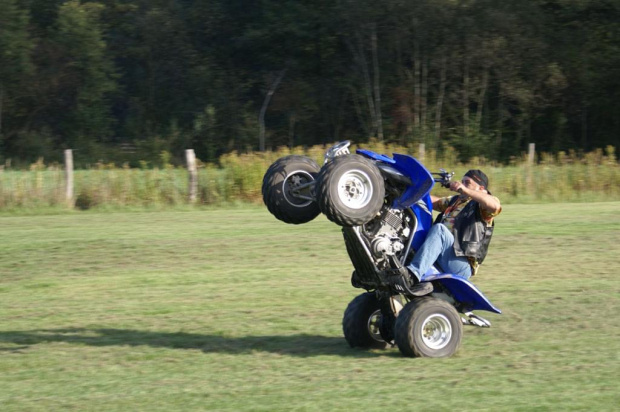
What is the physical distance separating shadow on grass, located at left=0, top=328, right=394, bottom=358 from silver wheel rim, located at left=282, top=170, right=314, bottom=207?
1.45 m

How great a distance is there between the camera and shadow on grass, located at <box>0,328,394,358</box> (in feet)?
28.6

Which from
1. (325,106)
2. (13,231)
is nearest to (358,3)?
(325,106)

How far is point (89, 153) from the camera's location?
44.2 metres

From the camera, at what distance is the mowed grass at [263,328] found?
698 centimetres

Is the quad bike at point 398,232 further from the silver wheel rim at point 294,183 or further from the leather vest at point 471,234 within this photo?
the leather vest at point 471,234

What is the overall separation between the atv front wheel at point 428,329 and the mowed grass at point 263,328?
4.8 inches

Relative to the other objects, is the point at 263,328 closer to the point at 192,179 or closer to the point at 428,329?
the point at 428,329

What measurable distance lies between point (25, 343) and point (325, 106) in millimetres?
37285

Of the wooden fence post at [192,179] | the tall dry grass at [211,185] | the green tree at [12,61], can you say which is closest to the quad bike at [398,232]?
the tall dry grass at [211,185]

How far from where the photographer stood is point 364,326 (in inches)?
341

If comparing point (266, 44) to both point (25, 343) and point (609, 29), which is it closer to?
point (609, 29)

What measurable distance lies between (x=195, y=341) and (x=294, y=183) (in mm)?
2144

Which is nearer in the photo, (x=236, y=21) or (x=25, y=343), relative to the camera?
(x=25, y=343)

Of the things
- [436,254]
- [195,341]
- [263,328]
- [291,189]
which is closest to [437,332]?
[436,254]
